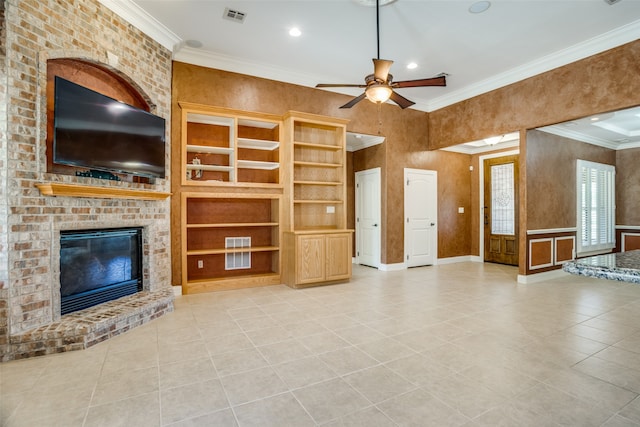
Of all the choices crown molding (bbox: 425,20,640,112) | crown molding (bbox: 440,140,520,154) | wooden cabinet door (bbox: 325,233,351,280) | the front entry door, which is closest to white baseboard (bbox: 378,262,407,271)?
wooden cabinet door (bbox: 325,233,351,280)

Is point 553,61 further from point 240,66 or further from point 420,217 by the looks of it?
point 240,66

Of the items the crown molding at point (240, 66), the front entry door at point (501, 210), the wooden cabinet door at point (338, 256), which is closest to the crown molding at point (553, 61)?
the front entry door at point (501, 210)

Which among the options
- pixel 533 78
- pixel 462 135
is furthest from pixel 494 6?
pixel 462 135

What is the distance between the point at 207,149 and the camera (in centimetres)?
481

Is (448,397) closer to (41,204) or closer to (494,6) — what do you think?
(41,204)

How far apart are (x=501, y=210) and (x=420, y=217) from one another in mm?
2092

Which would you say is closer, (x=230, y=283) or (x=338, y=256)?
(x=230, y=283)

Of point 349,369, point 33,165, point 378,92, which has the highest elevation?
point 378,92

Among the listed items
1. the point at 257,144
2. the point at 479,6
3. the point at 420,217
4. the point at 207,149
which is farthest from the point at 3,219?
the point at 420,217

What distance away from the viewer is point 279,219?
17.4ft

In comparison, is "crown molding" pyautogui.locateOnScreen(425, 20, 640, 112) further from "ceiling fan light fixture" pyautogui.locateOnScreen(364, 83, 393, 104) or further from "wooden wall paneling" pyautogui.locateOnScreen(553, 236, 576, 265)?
"ceiling fan light fixture" pyautogui.locateOnScreen(364, 83, 393, 104)

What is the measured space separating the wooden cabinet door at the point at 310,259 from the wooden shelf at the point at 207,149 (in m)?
1.79

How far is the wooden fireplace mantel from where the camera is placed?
2820mm

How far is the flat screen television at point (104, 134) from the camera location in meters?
2.95
